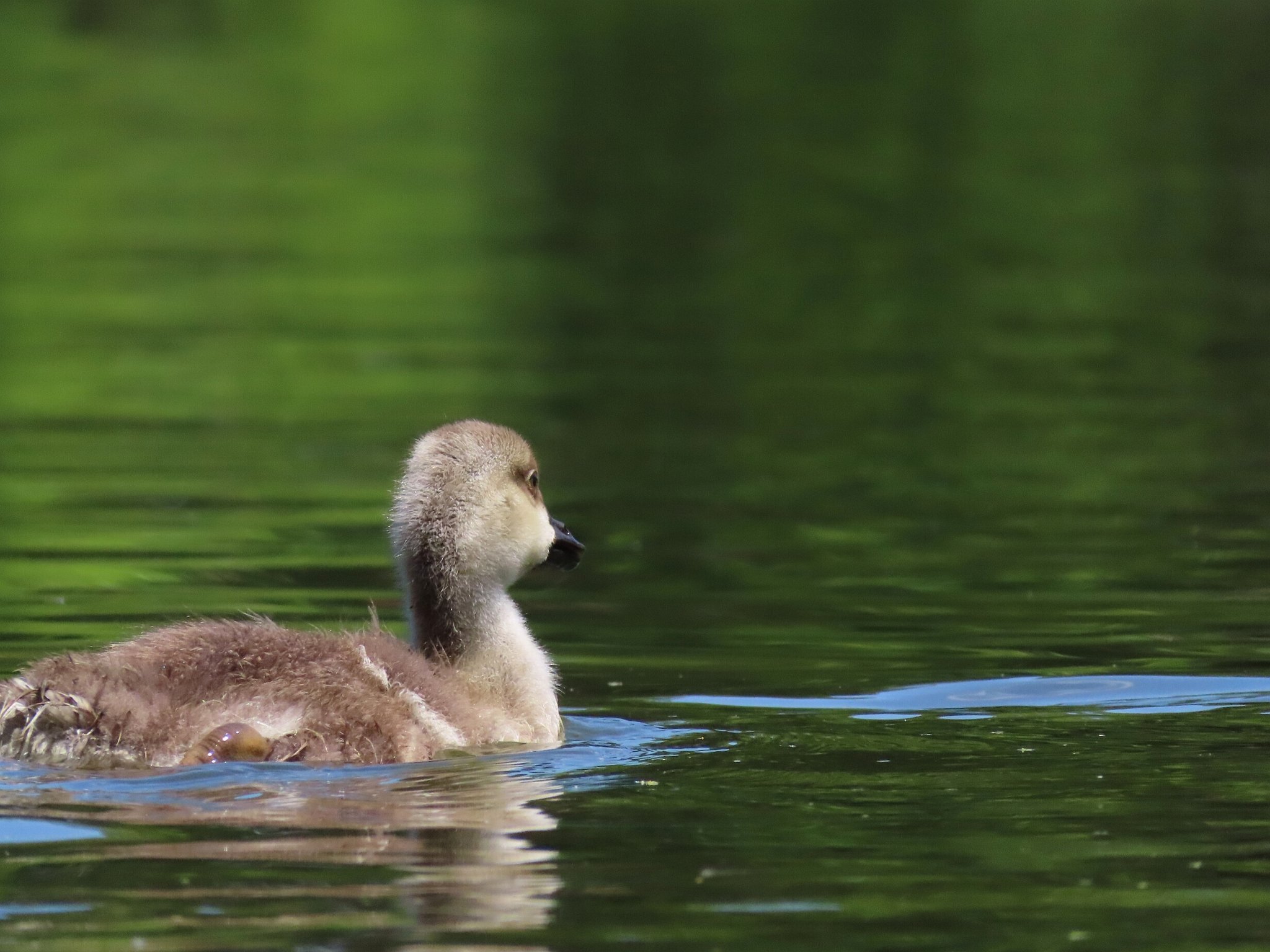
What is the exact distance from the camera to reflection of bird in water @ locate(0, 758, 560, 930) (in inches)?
286

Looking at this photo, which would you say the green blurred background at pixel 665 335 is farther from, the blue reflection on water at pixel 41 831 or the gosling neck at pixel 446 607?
the blue reflection on water at pixel 41 831

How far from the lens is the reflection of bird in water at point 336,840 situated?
23.9 ft

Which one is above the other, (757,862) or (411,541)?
(411,541)

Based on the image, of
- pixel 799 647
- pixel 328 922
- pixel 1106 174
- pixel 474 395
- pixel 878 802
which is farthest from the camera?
pixel 1106 174

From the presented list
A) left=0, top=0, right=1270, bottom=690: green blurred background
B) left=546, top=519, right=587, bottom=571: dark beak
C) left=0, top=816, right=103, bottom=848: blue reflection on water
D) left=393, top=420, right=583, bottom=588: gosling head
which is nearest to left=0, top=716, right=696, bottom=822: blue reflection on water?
left=0, top=816, right=103, bottom=848: blue reflection on water

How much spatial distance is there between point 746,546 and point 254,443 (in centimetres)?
545

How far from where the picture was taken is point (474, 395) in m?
20.9

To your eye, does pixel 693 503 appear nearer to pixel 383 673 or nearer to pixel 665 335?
pixel 383 673

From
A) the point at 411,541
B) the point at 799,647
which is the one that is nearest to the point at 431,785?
the point at 411,541

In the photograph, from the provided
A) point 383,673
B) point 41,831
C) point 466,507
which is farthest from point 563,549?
point 41,831

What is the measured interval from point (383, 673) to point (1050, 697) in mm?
3232

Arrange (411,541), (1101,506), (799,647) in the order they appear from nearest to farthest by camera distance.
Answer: (411,541), (799,647), (1101,506)

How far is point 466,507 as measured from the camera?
10.0 meters

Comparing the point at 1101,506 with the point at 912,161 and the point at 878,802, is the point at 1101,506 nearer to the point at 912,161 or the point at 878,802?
the point at 878,802
